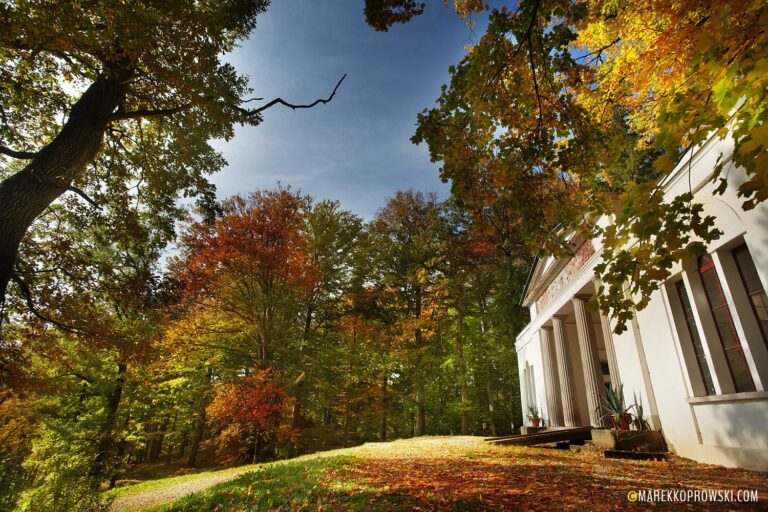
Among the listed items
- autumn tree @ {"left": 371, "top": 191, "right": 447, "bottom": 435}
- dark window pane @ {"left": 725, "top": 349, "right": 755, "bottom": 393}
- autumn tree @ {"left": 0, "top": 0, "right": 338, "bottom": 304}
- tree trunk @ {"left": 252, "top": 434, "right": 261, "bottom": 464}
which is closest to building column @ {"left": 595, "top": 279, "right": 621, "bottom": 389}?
dark window pane @ {"left": 725, "top": 349, "right": 755, "bottom": 393}

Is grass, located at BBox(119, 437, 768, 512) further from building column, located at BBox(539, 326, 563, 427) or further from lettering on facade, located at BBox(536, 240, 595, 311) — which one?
building column, located at BBox(539, 326, 563, 427)

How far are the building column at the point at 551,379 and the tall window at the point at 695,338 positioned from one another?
765cm

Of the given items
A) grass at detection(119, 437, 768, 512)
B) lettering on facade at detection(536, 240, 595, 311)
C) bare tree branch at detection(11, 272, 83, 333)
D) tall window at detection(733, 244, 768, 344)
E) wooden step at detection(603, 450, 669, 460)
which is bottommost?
grass at detection(119, 437, 768, 512)

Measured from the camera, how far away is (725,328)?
673 centimetres

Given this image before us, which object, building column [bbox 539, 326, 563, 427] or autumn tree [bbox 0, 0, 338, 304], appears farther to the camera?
building column [bbox 539, 326, 563, 427]

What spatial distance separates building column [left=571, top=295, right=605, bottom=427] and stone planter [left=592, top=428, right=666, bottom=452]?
86.4 inches

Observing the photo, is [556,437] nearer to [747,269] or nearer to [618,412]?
[618,412]

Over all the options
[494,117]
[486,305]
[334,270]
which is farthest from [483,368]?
[494,117]

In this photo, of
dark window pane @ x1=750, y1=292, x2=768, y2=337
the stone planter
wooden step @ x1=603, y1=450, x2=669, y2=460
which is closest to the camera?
dark window pane @ x1=750, y1=292, x2=768, y2=337

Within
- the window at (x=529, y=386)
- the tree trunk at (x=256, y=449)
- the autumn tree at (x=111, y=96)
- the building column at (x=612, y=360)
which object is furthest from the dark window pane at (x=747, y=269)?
the tree trunk at (x=256, y=449)

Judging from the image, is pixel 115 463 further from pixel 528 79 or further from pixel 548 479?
pixel 528 79

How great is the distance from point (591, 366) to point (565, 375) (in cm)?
232

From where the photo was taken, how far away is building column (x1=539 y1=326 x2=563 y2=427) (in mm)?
14047

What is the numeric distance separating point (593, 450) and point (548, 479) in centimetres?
429
